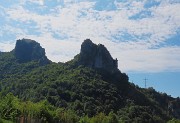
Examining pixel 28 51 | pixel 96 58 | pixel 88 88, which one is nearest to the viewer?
pixel 88 88

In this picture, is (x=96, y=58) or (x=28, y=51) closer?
(x=96, y=58)

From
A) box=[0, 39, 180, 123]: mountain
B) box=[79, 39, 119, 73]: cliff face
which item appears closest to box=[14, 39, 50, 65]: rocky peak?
box=[0, 39, 180, 123]: mountain

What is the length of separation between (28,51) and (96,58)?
33.4m

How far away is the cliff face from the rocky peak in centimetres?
2624

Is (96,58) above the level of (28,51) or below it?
below

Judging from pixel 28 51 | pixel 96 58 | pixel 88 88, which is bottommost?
pixel 88 88

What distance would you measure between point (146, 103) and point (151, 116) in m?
11.6

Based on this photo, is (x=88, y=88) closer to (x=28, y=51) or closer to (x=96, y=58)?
(x=96, y=58)

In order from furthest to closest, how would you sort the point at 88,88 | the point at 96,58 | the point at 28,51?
the point at 28,51, the point at 96,58, the point at 88,88

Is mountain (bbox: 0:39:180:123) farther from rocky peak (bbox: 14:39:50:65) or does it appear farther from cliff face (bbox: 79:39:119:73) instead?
rocky peak (bbox: 14:39:50:65)

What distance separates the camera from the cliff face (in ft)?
350

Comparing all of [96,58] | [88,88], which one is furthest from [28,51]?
[88,88]

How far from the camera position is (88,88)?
93500mm

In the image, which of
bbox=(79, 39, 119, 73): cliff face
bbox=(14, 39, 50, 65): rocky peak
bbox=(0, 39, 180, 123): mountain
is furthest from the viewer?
bbox=(14, 39, 50, 65): rocky peak
